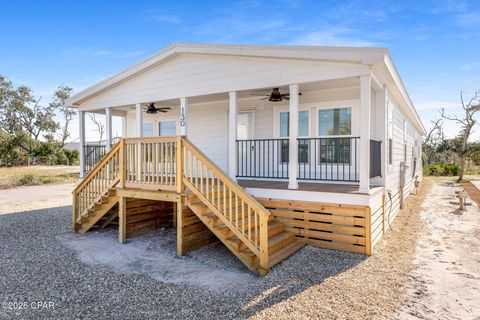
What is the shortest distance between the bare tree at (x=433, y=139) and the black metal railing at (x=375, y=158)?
1278 inches

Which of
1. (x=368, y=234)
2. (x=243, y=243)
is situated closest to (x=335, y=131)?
(x=368, y=234)

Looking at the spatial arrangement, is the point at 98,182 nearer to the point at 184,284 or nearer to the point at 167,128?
the point at 184,284

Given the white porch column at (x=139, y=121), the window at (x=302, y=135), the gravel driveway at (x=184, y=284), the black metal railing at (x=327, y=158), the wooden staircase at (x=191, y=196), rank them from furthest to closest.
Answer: the white porch column at (x=139, y=121), the window at (x=302, y=135), the black metal railing at (x=327, y=158), the wooden staircase at (x=191, y=196), the gravel driveway at (x=184, y=284)

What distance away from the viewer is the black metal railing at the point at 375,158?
19.5 ft

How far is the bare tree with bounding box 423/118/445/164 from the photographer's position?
33750 millimetres

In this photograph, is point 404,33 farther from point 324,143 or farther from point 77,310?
point 77,310

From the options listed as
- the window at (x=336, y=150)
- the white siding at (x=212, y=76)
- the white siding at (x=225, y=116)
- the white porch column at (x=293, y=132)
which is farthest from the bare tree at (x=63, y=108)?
the white porch column at (x=293, y=132)

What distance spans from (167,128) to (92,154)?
250 centimetres

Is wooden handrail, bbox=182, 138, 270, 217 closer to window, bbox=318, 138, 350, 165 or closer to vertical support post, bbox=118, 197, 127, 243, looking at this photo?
vertical support post, bbox=118, 197, 127, 243

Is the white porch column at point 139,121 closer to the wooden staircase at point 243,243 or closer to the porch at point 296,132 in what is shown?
the porch at point 296,132

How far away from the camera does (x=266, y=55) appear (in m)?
5.93

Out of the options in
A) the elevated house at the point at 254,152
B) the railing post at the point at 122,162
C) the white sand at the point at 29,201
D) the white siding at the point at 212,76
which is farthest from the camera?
the white sand at the point at 29,201

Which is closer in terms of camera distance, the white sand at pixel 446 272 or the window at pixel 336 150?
the white sand at pixel 446 272

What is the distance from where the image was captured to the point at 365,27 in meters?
9.08
